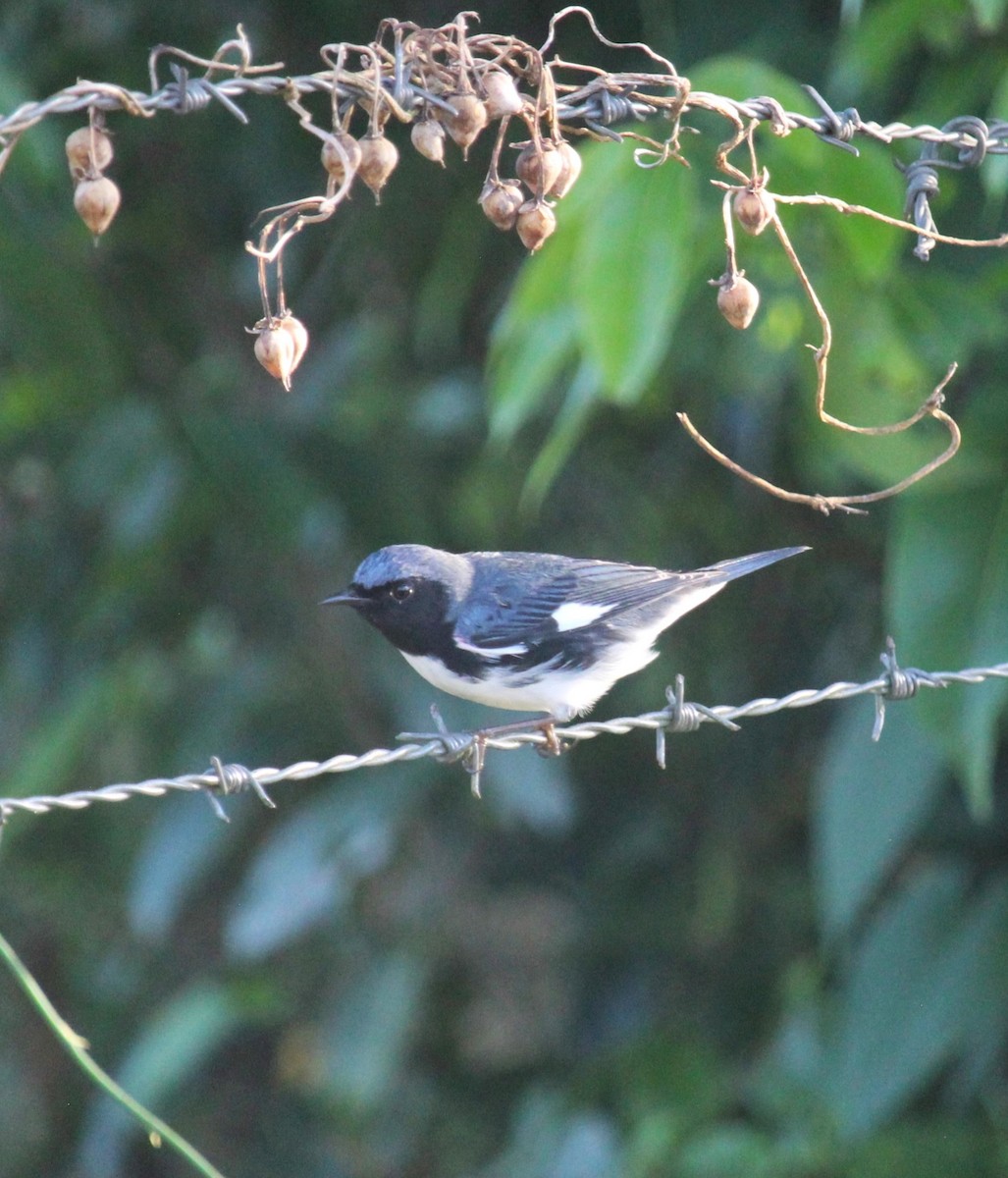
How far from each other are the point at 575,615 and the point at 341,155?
1.83 meters

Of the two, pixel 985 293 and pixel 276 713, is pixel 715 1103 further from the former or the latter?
pixel 985 293

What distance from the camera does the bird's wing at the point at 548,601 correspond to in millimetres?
3574

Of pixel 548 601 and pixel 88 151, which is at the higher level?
pixel 88 151

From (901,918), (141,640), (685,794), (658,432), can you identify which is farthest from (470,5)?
(901,918)

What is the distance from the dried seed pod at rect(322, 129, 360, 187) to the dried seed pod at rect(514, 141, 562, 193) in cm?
22

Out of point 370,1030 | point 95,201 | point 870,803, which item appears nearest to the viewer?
point 95,201

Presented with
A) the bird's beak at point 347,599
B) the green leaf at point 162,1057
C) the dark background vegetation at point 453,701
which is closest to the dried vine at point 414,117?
the bird's beak at point 347,599

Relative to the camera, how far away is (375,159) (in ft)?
6.38

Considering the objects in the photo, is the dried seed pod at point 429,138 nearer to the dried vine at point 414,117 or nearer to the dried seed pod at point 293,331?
the dried vine at point 414,117

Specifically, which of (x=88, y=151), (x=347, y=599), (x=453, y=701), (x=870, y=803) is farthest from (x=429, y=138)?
(x=453, y=701)

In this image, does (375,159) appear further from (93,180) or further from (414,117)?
(93,180)

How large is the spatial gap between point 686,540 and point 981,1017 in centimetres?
202

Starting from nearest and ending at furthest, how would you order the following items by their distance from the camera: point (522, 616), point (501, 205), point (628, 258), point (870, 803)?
point (501, 205), point (628, 258), point (522, 616), point (870, 803)

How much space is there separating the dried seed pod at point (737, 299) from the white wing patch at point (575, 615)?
1.57m
